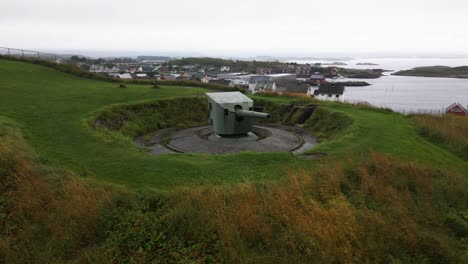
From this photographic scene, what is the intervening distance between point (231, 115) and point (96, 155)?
5.31 m

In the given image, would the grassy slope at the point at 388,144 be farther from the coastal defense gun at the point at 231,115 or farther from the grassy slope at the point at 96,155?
the coastal defense gun at the point at 231,115

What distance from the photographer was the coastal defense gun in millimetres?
12922

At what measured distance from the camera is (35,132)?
11.6 m

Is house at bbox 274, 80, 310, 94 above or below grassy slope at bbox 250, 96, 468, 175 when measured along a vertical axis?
below

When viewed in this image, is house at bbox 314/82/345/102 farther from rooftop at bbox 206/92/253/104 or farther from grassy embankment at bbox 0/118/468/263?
grassy embankment at bbox 0/118/468/263

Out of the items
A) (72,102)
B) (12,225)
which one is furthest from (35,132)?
(12,225)

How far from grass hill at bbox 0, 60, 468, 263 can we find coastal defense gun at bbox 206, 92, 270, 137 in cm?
313

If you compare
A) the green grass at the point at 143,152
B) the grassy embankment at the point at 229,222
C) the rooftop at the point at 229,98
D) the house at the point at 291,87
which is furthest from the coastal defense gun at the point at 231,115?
the house at the point at 291,87

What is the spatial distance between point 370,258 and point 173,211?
3590 millimetres

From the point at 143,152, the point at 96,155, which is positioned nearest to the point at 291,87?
the point at 143,152

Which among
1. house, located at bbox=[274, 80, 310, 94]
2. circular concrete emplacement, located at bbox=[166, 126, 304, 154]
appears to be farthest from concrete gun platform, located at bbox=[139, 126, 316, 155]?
house, located at bbox=[274, 80, 310, 94]

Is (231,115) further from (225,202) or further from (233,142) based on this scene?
(225,202)

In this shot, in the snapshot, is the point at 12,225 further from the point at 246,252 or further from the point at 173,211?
the point at 246,252

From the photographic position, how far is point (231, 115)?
1306cm
